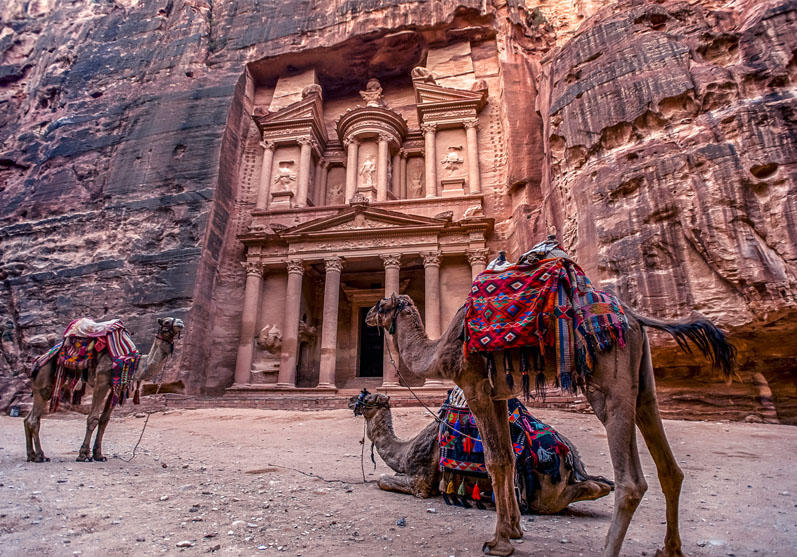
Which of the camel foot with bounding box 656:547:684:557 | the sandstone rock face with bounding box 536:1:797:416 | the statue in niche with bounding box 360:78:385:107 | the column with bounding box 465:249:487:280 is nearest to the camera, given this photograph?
the camel foot with bounding box 656:547:684:557

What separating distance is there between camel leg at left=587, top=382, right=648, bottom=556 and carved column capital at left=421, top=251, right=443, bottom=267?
50.3ft

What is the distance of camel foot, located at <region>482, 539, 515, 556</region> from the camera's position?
10.6ft

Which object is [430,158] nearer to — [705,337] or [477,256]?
[477,256]

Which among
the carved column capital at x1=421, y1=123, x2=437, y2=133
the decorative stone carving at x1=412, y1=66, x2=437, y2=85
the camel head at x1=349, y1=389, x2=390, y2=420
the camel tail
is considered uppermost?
the decorative stone carving at x1=412, y1=66, x2=437, y2=85

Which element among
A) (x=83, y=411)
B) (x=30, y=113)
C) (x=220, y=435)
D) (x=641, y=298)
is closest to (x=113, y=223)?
(x=83, y=411)

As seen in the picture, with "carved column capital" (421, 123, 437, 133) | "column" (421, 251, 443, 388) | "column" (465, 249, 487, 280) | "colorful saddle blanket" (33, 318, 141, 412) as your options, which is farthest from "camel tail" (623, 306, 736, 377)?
"carved column capital" (421, 123, 437, 133)

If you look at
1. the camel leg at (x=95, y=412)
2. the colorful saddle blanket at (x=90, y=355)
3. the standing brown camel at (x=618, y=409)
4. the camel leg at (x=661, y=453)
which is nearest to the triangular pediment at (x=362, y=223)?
the colorful saddle blanket at (x=90, y=355)

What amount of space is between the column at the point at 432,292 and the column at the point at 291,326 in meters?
5.40

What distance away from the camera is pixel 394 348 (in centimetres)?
511

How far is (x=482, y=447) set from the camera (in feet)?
14.3

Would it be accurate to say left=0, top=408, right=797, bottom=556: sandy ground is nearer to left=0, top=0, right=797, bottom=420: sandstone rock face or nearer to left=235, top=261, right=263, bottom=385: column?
left=0, top=0, right=797, bottom=420: sandstone rock face

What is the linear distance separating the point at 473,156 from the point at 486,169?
867 millimetres

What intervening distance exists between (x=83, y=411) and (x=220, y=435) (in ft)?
24.4

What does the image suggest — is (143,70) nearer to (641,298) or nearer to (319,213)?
(319,213)
